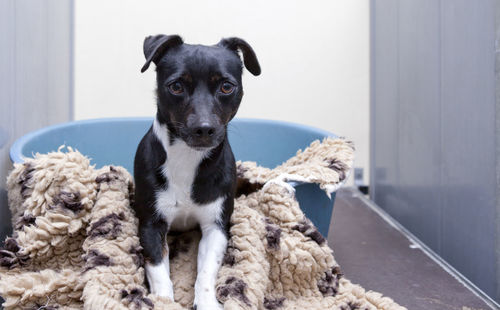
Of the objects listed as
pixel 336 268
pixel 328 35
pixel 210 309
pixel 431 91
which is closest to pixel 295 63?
pixel 328 35

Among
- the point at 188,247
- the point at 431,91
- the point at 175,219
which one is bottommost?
the point at 188,247

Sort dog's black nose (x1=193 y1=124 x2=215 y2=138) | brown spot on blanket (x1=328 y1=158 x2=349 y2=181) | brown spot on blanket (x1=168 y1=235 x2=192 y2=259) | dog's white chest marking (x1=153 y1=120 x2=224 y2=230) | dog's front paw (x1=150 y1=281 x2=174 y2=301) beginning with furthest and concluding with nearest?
brown spot on blanket (x1=328 y1=158 x2=349 y2=181), brown spot on blanket (x1=168 y1=235 x2=192 y2=259), dog's white chest marking (x1=153 y1=120 x2=224 y2=230), dog's front paw (x1=150 y1=281 x2=174 y2=301), dog's black nose (x1=193 y1=124 x2=215 y2=138)

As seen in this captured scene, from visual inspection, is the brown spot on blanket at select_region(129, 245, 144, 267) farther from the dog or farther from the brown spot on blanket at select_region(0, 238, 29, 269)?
the brown spot on blanket at select_region(0, 238, 29, 269)

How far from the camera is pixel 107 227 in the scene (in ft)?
4.61

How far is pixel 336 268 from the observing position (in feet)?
5.00

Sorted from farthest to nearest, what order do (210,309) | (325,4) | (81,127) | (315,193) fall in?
(325,4), (81,127), (315,193), (210,309)

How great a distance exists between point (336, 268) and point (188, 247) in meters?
0.49

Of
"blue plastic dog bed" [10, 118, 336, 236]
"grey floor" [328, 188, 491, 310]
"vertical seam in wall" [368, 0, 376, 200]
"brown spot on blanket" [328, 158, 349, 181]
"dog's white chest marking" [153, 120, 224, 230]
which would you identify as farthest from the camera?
"vertical seam in wall" [368, 0, 376, 200]

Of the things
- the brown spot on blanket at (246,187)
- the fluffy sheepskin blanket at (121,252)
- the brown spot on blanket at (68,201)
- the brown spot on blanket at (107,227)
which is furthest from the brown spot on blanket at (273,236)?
the brown spot on blanket at (68,201)

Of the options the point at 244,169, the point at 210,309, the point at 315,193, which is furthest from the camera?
the point at 244,169

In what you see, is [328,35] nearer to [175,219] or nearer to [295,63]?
[295,63]

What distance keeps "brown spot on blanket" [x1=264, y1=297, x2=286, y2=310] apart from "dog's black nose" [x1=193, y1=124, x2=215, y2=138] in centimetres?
55

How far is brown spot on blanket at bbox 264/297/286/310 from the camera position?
1380 millimetres

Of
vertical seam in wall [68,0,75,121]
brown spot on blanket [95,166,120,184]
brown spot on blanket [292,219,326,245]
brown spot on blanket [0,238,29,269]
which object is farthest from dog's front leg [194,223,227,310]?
vertical seam in wall [68,0,75,121]
